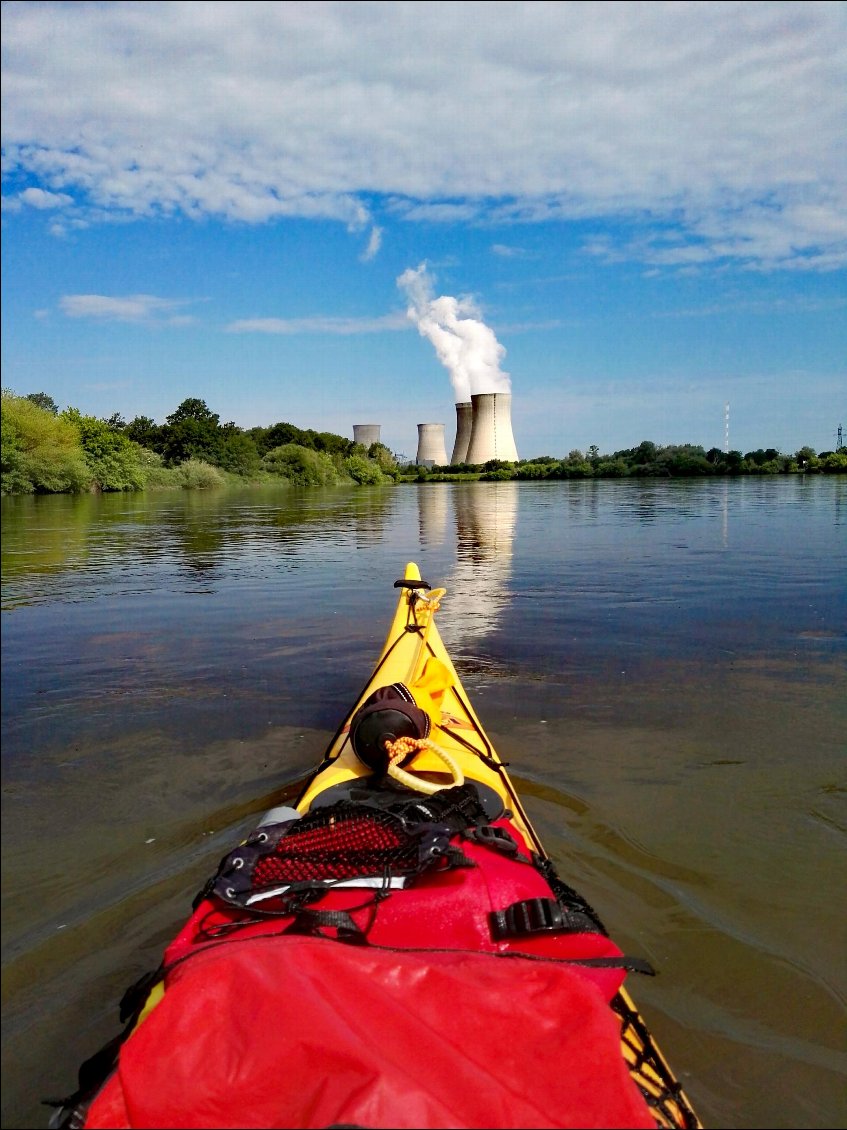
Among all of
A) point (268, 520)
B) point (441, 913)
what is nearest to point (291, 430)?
point (268, 520)

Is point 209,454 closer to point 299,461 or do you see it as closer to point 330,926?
point 299,461

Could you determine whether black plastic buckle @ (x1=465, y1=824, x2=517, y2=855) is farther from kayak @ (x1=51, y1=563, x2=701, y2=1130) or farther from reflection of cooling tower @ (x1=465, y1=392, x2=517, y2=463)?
reflection of cooling tower @ (x1=465, y1=392, x2=517, y2=463)

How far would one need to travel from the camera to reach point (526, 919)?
200 centimetres

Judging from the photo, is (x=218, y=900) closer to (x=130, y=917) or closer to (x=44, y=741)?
(x=130, y=917)

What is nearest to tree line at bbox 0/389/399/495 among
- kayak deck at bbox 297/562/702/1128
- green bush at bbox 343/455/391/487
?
green bush at bbox 343/455/391/487

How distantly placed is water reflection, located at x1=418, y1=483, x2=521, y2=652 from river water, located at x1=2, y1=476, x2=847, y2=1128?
91mm

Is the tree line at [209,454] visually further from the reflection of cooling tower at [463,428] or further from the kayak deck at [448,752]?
the kayak deck at [448,752]

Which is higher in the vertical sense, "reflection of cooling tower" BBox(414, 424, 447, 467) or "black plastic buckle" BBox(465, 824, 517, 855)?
"reflection of cooling tower" BBox(414, 424, 447, 467)

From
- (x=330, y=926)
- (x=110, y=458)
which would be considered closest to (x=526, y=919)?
(x=330, y=926)

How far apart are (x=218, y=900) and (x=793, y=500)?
30262mm

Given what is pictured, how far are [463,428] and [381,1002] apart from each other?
69822 millimetres

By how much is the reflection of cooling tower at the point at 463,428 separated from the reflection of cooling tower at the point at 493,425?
8.89 metres

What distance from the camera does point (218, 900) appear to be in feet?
6.78

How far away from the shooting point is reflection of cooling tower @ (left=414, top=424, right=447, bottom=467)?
76.1 meters
